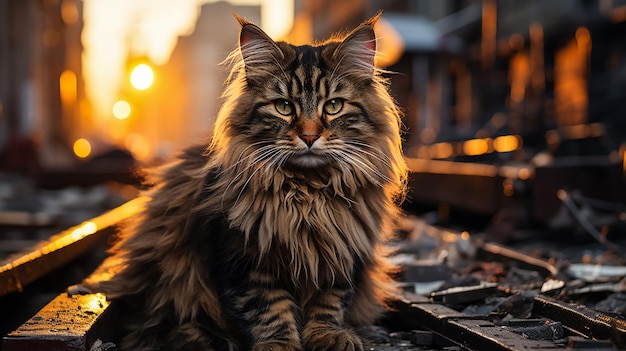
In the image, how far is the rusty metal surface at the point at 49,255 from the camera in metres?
3.69

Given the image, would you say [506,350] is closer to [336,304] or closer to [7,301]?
[336,304]

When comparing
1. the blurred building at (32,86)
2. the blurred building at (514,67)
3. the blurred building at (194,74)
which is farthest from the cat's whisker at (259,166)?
the blurred building at (194,74)

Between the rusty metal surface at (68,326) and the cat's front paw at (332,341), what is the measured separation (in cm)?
81

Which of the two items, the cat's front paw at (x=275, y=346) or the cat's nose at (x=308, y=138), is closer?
the cat's front paw at (x=275, y=346)

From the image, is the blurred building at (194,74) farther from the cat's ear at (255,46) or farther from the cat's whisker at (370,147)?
the cat's whisker at (370,147)

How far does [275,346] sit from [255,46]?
4.14 feet

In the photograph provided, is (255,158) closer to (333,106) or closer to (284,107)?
(284,107)

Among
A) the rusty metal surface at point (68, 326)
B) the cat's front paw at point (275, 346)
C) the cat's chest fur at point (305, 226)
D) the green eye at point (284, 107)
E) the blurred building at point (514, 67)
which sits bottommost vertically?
the cat's front paw at point (275, 346)

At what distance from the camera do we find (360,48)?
3.46 m

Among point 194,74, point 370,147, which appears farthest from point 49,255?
point 194,74

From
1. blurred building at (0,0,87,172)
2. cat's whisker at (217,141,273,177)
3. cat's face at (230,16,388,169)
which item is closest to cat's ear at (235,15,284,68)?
cat's face at (230,16,388,169)

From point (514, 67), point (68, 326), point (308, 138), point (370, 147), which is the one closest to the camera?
point (68, 326)

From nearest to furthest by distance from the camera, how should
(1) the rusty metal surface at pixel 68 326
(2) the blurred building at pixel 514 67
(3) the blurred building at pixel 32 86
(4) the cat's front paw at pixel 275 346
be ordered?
(1) the rusty metal surface at pixel 68 326
(4) the cat's front paw at pixel 275 346
(3) the blurred building at pixel 32 86
(2) the blurred building at pixel 514 67

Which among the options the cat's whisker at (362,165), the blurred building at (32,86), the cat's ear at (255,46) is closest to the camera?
the cat's whisker at (362,165)
